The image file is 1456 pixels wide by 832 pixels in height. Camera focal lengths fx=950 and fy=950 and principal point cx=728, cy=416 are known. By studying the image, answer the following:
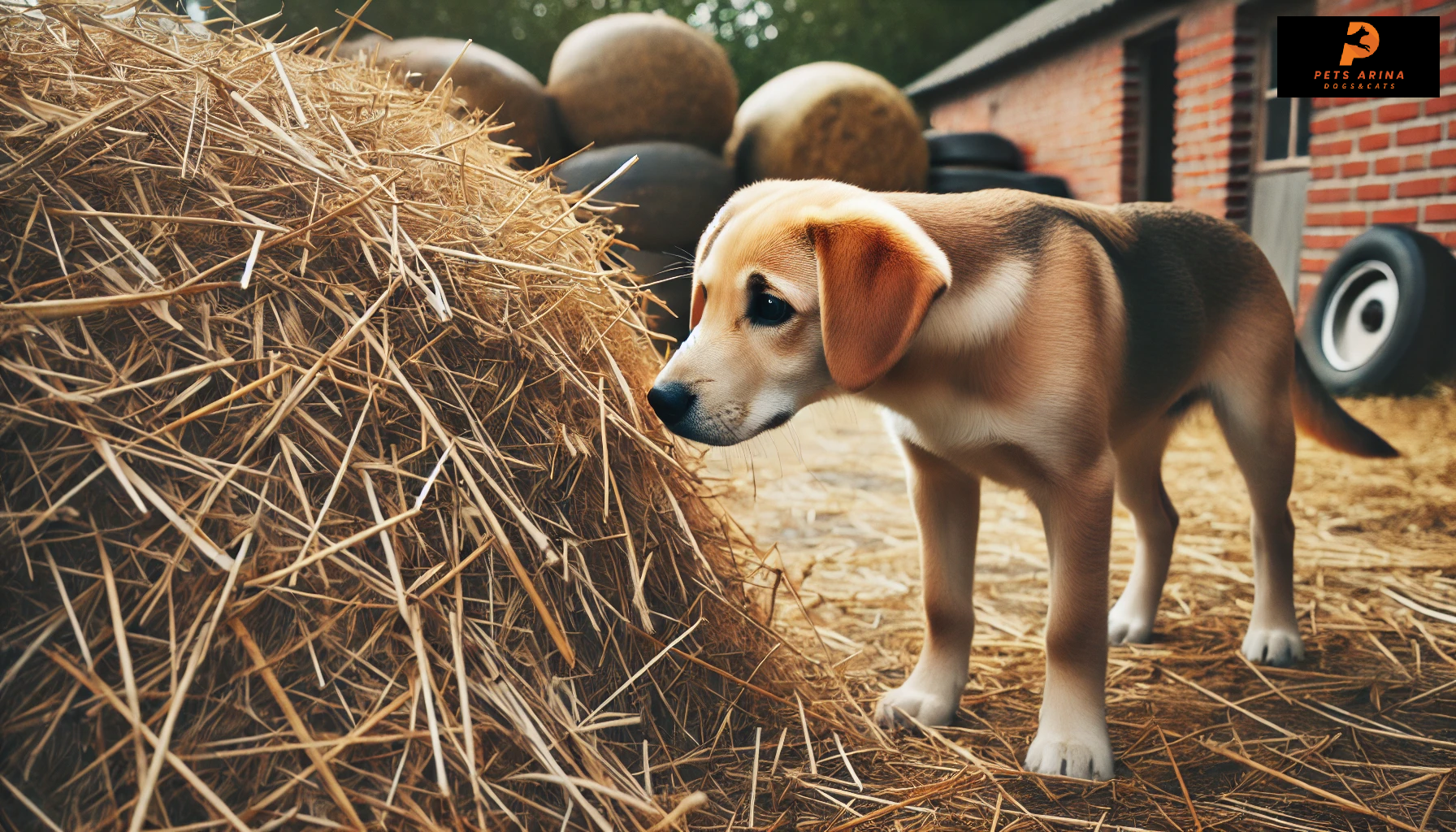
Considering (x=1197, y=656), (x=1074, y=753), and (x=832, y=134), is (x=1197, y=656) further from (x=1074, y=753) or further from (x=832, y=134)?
(x=832, y=134)

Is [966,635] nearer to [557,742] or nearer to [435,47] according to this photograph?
[557,742]

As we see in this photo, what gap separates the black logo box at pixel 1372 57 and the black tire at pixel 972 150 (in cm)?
375

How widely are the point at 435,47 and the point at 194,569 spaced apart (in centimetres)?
683

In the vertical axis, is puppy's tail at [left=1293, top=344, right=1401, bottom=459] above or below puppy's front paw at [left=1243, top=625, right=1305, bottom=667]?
above

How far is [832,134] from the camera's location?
26.4ft

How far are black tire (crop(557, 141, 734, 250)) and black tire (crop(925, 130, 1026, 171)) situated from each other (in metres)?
2.91

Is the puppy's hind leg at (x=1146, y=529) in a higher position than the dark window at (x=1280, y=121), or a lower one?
lower

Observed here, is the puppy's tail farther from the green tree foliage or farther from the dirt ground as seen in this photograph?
the green tree foliage

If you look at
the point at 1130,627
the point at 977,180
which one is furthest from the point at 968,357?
the point at 977,180

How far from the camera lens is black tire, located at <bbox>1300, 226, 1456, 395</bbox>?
5.29m

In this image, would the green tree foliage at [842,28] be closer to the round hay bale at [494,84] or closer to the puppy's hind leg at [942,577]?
the round hay bale at [494,84]

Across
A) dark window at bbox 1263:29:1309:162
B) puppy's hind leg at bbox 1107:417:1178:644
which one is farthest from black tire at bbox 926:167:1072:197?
puppy's hind leg at bbox 1107:417:1178:644

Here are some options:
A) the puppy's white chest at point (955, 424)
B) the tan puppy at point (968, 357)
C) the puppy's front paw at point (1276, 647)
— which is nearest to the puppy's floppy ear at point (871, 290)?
the tan puppy at point (968, 357)

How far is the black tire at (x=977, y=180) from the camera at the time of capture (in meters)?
8.67
